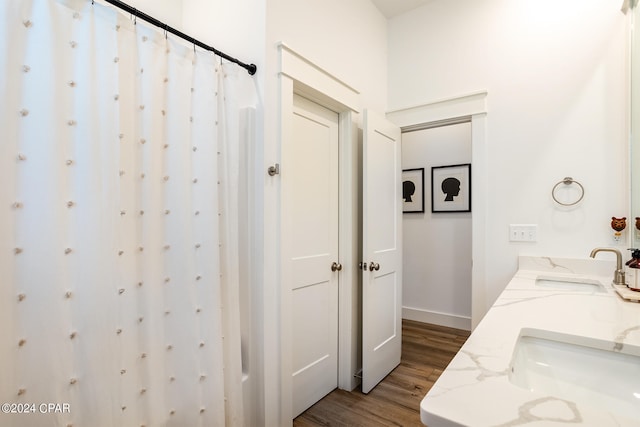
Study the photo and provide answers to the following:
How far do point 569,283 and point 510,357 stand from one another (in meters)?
1.51

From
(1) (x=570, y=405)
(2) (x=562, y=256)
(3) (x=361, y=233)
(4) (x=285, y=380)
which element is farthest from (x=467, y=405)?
(2) (x=562, y=256)

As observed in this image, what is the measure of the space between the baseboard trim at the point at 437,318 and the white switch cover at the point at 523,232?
1.49m

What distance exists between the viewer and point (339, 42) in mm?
2188

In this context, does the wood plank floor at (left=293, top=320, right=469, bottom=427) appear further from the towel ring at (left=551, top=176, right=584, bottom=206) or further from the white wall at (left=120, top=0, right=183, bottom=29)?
the white wall at (left=120, top=0, right=183, bottom=29)

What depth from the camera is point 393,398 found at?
215 cm

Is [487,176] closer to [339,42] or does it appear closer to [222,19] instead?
[339,42]

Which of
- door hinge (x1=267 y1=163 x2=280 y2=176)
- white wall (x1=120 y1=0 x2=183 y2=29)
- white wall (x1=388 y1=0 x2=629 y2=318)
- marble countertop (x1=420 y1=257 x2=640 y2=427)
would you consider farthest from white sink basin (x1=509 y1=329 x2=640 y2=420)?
white wall (x1=120 y1=0 x2=183 y2=29)

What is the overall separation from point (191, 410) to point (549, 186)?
98.2 inches

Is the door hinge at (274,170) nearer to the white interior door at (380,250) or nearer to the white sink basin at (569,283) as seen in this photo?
the white interior door at (380,250)

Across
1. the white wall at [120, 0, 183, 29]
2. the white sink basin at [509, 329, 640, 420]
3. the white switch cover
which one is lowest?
the white sink basin at [509, 329, 640, 420]

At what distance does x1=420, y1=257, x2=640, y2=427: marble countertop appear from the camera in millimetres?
578

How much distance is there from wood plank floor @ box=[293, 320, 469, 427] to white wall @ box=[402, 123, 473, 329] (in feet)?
1.99

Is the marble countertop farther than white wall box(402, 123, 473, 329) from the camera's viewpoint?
No

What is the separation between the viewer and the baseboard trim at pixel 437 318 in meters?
3.43
